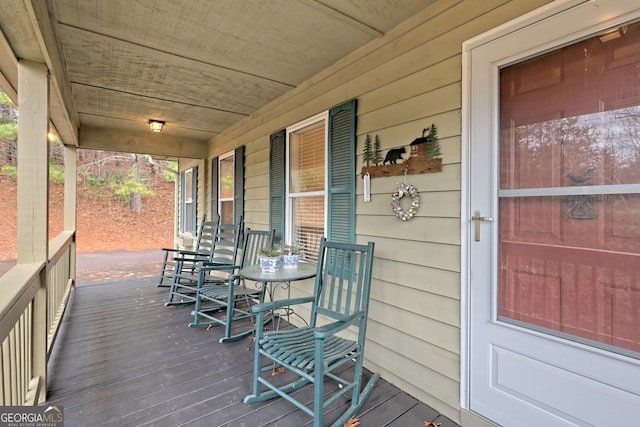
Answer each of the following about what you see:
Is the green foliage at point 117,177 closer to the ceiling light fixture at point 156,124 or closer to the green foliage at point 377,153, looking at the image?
the ceiling light fixture at point 156,124

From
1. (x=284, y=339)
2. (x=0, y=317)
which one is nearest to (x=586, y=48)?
(x=284, y=339)

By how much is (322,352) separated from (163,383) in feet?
4.34

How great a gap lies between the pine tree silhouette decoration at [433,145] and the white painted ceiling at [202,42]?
2.66ft

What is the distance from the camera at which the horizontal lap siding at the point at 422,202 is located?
185 cm

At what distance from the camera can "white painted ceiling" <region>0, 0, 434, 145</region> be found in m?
2.00

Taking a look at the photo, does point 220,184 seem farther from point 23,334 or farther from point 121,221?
point 121,221

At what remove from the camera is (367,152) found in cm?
245

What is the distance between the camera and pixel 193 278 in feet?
13.4

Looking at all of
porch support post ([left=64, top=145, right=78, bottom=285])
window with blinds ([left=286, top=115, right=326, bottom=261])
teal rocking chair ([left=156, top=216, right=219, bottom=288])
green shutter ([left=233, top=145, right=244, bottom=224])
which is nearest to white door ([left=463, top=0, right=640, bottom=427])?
window with blinds ([left=286, top=115, right=326, bottom=261])

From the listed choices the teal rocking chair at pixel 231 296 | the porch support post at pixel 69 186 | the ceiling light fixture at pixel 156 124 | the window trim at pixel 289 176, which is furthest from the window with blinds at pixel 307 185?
the porch support post at pixel 69 186

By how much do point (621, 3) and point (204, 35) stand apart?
2.41 metres

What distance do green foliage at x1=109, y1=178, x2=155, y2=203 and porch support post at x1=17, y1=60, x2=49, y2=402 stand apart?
431 inches

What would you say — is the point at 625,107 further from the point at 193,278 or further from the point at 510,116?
the point at 193,278

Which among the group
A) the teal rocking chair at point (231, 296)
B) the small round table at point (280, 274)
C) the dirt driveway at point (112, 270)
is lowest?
the dirt driveway at point (112, 270)
